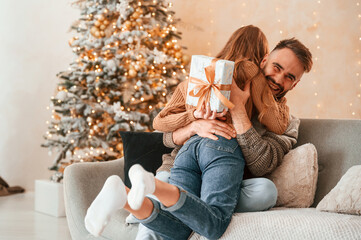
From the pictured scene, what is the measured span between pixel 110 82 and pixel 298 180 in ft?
7.26

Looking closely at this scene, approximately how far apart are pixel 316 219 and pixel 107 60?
107 inches

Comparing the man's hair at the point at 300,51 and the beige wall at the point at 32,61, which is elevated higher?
the man's hair at the point at 300,51

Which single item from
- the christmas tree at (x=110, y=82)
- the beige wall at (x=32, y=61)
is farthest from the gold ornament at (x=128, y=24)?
the beige wall at (x=32, y=61)

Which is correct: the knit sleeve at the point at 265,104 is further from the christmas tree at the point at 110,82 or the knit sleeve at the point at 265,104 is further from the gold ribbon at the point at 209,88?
the christmas tree at the point at 110,82

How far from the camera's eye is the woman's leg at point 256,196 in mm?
1925

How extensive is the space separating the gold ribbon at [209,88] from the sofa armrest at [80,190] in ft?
2.60

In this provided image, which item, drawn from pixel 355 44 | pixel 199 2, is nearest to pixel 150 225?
pixel 355 44

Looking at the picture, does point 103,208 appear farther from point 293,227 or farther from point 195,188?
point 293,227

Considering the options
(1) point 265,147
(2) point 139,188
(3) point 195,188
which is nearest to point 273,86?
(1) point 265,147

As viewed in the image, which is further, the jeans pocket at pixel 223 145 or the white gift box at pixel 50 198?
the white gift box at pixel 50 198

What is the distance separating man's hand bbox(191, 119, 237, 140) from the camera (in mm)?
1921

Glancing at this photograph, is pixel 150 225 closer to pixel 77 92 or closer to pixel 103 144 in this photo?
pixel 103 144

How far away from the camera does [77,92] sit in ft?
13.1

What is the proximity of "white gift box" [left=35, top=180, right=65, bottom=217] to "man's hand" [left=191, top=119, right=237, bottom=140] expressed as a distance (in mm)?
2307
